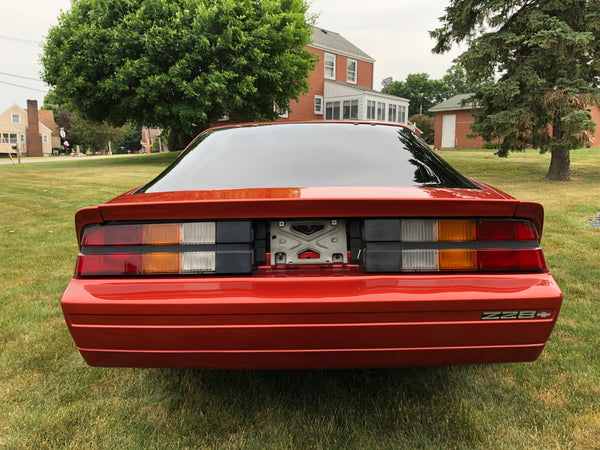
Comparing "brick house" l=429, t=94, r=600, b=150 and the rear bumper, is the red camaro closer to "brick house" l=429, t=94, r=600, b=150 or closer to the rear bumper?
the rear bumper

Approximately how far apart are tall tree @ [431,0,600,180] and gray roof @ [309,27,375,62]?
69.9 ft

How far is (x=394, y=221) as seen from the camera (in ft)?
5.71

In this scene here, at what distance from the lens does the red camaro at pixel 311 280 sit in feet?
5.37

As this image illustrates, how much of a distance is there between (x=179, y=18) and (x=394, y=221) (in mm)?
20440

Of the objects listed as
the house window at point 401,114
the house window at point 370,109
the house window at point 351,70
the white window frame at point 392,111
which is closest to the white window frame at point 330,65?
the house window at point 351,70

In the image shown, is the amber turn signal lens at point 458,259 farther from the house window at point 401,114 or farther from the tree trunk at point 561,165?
the house window at point 401,114

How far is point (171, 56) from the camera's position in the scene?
19781 millimetres

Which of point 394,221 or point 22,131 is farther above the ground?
point 22,131

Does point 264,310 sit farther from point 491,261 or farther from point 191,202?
point 491,261

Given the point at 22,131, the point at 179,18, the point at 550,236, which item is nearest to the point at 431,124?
the point at 179,18

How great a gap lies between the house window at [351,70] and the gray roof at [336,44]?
52 centimetres

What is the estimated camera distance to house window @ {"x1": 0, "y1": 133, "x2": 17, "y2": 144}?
57656 mm

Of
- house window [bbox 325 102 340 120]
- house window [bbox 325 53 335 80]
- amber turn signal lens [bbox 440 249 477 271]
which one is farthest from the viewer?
house window [bbox 325 53 335 80]

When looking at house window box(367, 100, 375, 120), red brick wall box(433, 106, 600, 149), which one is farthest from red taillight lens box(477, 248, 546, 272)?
red brick wall box(433, 106, 600, 149)
